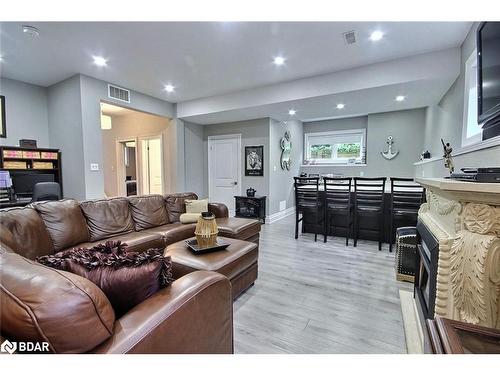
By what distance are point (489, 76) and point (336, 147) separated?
557 centimetres

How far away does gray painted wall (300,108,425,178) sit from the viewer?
5414 millimetres

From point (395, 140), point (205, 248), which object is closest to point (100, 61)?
point (205, 248)

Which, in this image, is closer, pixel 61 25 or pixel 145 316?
pixel 145 316

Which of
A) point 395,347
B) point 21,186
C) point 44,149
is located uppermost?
point 44,149

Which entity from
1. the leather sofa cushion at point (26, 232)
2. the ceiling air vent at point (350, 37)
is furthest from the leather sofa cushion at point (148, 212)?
the ceiling air vent at point (350, 37)

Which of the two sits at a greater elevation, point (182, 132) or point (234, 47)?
point (234, 47)

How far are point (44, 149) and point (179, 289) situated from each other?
448 centimetres

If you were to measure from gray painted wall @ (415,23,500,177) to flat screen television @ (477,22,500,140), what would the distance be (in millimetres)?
377

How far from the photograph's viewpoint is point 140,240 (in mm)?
2555

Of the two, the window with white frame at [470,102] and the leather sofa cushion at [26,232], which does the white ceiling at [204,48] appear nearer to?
the window with white frame at [470,102]

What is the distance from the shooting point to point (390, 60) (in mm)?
3291

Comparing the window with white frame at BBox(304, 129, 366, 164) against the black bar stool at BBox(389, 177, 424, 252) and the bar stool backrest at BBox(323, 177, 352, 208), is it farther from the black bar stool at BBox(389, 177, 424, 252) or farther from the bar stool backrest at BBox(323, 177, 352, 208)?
the black bar stool at BBox(389, 177, 424, 252)
